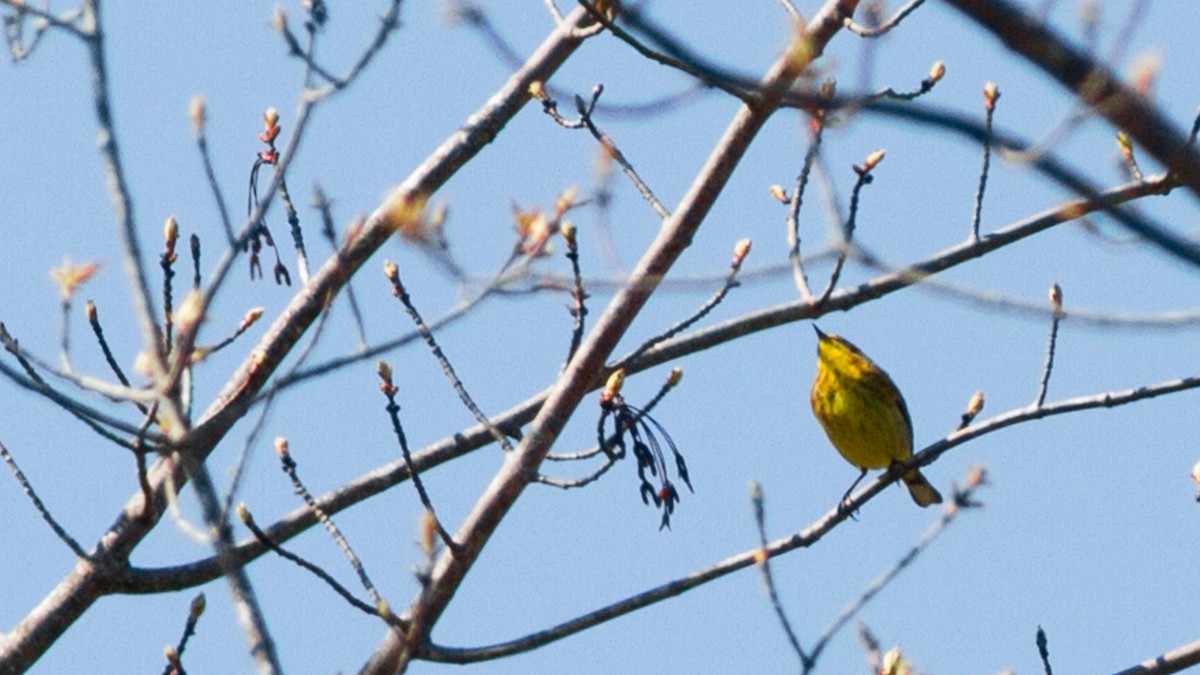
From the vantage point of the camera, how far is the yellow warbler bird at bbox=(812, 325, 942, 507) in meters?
7.82

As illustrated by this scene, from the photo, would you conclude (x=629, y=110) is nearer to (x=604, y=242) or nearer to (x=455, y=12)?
(x=455, y=12)

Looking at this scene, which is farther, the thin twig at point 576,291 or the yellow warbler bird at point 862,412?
the yellow warbler bird at point 862,412

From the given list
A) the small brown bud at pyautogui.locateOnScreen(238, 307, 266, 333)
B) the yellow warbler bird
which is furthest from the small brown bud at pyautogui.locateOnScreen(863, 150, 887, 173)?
the yellow warbler bird

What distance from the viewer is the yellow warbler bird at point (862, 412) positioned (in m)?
7.82

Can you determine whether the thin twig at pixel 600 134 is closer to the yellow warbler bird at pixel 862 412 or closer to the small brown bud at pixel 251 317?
the small brown bud at pixel 251 317

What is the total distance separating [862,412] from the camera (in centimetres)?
786

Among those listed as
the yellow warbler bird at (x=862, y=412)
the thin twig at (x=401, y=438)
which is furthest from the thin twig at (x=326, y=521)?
the yellow warbler bird at (x=862, y=412)

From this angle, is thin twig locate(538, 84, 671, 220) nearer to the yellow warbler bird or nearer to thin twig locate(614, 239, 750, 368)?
thin twig locate(614, 239, 750, 368)

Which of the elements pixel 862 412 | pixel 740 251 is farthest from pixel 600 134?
pixel 862 412

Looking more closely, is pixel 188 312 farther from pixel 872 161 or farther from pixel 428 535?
pixel 872 161

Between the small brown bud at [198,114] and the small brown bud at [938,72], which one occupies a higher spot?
the small brown bud at [938,72]

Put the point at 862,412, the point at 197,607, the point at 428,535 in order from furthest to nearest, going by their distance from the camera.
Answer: the point at 862,412, the point at 197,607, the point at 428,535

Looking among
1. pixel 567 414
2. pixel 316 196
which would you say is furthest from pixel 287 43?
pixel 567 414

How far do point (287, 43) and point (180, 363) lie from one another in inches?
38.7
